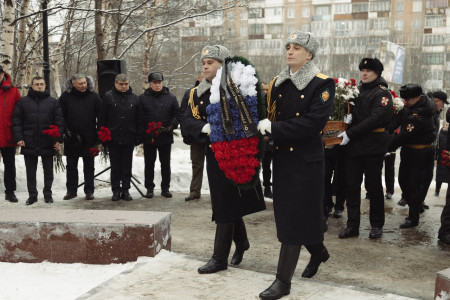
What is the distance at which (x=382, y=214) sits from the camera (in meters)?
6.82

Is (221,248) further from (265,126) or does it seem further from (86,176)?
(86,176)

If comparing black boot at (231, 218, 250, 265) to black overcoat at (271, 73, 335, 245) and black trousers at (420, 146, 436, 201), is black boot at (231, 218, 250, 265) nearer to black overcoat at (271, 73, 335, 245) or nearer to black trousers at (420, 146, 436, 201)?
black overcoat at (271, 73, 335, 245)

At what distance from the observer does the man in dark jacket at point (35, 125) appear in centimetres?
868

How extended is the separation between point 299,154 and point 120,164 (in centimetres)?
548

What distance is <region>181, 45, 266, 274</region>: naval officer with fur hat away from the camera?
4.68m

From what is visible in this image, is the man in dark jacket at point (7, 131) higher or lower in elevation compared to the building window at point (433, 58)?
lower

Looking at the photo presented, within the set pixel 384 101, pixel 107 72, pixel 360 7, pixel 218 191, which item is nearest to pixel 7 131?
pixel 107 72

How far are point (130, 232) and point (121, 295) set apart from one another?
940mm

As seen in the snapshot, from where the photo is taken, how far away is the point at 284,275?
417 centimetres

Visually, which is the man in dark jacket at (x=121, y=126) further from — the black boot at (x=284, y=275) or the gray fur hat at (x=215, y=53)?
the black boot at (x=284, y=275)

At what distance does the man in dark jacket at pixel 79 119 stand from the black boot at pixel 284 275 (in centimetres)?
566

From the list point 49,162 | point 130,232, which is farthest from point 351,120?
point 49,162

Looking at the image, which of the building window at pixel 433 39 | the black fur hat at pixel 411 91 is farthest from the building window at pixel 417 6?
the black fur hat at pixel 411 91

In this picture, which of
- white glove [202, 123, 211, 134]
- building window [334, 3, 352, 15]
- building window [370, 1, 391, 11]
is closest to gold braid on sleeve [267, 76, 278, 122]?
white glove [202, 123, 211, 134]
